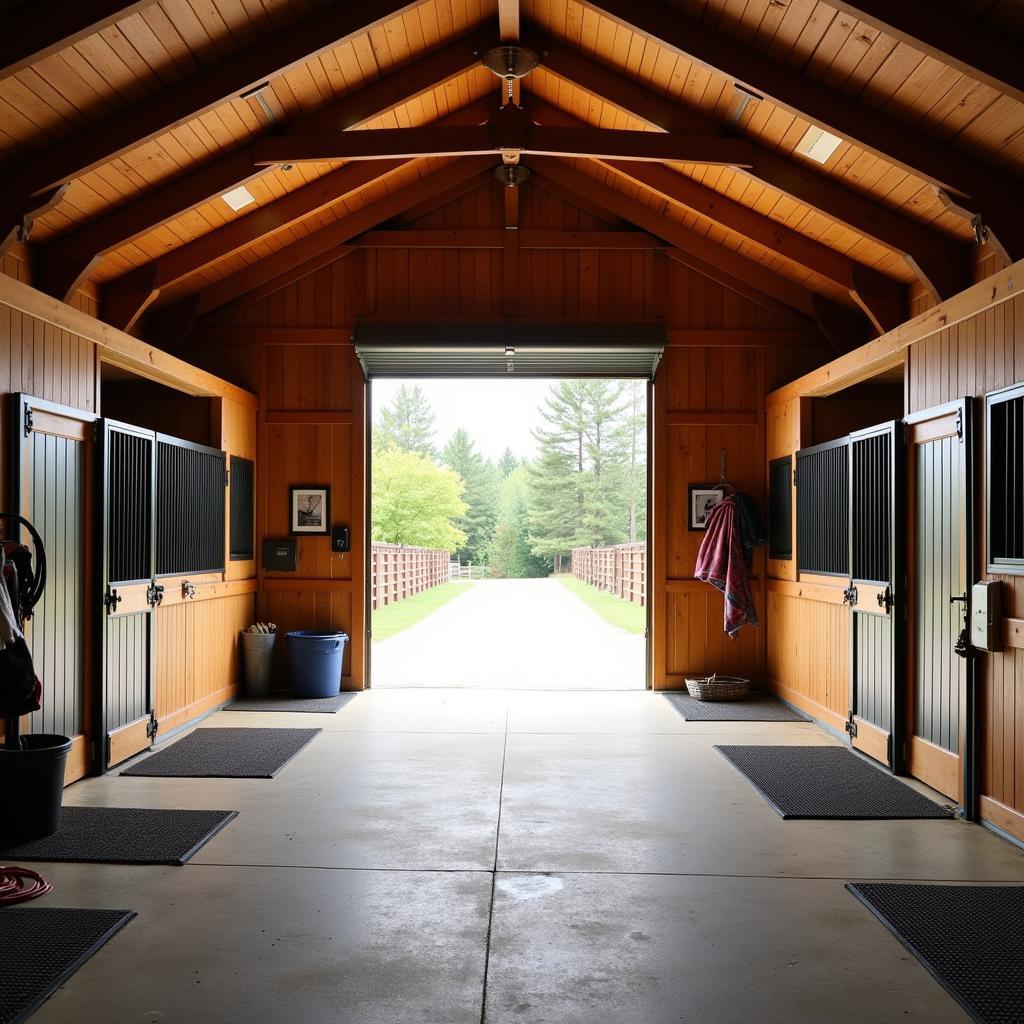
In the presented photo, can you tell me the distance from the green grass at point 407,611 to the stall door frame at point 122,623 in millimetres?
6429

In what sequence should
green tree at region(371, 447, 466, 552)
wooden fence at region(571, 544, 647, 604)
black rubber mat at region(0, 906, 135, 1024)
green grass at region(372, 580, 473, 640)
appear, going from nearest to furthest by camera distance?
black rubber mat at region(0, 906, 135, 1024)
green grass at region(372, 580, 473, 640)
wooden fence at region(571, 544, 647, 604)
green tree at region(371, 447, 466, 552)

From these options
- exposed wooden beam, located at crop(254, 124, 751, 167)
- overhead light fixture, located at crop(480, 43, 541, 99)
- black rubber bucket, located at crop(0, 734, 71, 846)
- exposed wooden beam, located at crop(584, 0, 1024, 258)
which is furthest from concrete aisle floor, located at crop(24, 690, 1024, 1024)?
overhead light fixture, located at crop(480, 43, 541, 99)

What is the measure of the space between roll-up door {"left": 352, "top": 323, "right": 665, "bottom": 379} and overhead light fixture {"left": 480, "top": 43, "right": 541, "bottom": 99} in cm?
205

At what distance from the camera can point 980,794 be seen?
4160mm

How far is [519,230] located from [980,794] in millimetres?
5320

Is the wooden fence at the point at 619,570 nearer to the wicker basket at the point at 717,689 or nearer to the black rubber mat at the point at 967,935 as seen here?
the wicker basket at the point at 717,689

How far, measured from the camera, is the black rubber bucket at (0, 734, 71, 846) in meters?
3.74

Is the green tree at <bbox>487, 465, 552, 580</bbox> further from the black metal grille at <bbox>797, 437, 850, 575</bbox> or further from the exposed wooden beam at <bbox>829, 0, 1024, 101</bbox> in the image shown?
the exposed wooden beam at <bbox>829, 0, 1024, 101</bbox>

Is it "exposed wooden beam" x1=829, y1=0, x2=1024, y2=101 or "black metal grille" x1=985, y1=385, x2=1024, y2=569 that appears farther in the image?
"black metal grille" x1=985, y1=385, x2=1024, y2=569

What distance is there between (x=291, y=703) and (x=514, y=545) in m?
33.7

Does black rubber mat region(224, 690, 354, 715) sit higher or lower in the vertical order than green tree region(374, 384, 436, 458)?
lower

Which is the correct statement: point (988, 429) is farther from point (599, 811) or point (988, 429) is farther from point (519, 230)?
point (519, 230)

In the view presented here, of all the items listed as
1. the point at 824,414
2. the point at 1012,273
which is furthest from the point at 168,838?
the point at 824,414

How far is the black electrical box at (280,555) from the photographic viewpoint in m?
7.61
